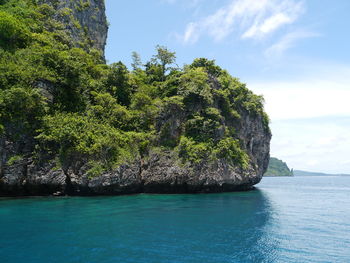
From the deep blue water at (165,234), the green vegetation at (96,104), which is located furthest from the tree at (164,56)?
the deep blue water at (165,234)

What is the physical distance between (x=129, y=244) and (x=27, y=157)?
1977 centimetres

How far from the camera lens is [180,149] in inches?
1375

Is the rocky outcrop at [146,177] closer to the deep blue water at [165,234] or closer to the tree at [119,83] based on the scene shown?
the deep blue water at [165,234]

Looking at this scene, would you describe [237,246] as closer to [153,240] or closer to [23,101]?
[153,240]

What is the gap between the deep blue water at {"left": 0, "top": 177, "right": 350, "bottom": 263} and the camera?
11969 mm

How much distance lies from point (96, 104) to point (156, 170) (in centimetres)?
1219

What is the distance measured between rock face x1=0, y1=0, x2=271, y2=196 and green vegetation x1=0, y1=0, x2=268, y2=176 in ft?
1.51

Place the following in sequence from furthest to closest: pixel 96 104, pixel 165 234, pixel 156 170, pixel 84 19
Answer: pixel 84 19 < pixel 96 104 < pixel 156 170 < pixel 165 234

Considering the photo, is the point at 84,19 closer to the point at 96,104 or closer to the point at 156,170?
the point at 96,104

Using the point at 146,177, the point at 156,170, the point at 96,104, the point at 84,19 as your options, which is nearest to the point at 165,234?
the point at 156,170

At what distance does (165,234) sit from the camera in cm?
1532

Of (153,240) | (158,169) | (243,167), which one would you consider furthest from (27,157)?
(243,167)

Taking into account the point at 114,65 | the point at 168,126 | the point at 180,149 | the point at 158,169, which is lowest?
the point at 158,169

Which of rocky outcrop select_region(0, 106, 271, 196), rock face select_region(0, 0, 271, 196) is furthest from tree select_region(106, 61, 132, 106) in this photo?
rocky outcrop select_region(0, 106, 271, 196)
